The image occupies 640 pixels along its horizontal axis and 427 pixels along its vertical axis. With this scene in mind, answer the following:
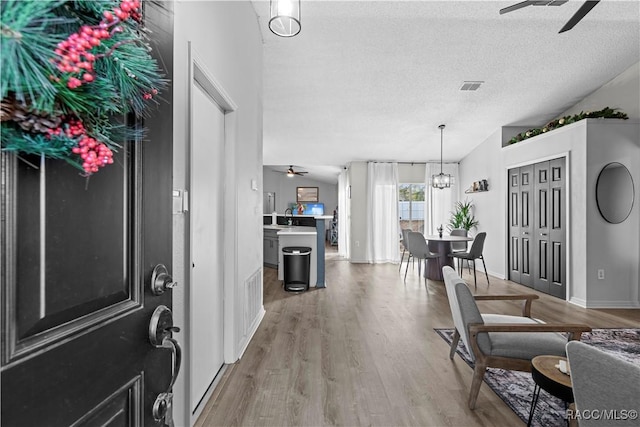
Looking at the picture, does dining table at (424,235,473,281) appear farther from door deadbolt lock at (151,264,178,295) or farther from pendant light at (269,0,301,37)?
door deadbolt lock at (151,264,178,295)

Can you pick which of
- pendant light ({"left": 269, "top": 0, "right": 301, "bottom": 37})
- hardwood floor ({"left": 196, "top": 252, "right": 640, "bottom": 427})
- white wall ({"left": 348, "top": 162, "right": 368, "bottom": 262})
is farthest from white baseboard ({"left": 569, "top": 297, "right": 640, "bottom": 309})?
pendant light ({"left": 269, "top": 0, "right": 301, "bottom": 37})

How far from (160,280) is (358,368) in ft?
6.97

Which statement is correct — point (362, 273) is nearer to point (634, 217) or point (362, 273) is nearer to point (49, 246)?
point (634, 217)

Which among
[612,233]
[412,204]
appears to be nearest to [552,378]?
[612,233]

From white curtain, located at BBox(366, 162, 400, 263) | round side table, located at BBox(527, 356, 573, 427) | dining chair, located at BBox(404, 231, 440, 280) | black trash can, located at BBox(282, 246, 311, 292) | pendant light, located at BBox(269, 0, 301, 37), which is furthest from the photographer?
white curtain, located at BBox(366, 162, 400, 263)

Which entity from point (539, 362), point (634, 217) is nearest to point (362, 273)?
point (634, 217)

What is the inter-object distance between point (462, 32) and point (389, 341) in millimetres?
3358

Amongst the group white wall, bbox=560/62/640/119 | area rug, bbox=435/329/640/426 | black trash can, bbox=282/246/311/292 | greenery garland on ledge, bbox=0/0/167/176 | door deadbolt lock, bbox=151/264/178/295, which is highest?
white wall, bbox=560/62/640/119

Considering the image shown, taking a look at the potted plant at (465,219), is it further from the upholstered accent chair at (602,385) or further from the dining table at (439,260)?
the upholstered accent chair at (602,385)

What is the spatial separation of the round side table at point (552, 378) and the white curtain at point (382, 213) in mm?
6553

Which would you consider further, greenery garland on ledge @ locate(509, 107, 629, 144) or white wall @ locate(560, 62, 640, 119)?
white wall @ locate(560, 62, 640, 119)

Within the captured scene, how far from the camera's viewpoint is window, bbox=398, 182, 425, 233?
28.7ft

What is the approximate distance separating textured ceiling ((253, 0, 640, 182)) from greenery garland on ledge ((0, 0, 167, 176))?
3.14m

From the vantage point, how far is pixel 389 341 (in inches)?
123
